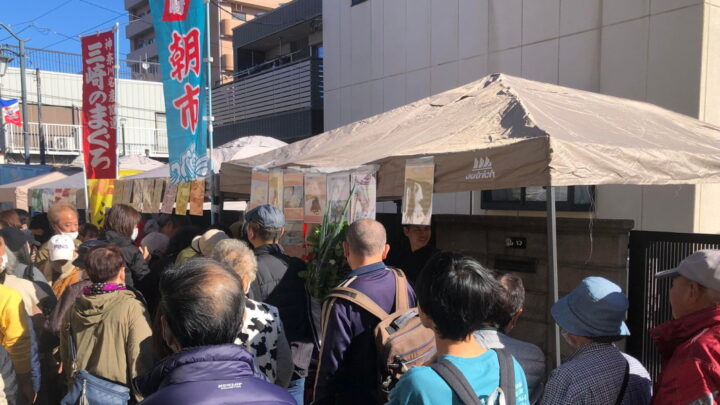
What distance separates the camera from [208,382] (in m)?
1.42

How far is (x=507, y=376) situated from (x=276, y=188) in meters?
3.36

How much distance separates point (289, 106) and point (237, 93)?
294 centimetres

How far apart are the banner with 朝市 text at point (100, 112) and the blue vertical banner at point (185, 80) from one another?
166 cm

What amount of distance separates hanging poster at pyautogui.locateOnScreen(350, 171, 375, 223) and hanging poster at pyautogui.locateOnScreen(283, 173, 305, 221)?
69 centimetres

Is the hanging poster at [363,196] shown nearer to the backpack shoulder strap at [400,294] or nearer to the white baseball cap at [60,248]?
the backpack shoulder strap at [400,294]


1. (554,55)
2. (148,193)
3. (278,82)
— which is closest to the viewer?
(554,55)

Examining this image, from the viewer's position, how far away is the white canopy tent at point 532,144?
285cm

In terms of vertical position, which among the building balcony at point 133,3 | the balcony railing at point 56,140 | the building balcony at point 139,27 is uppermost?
the building balcony at point 133,3

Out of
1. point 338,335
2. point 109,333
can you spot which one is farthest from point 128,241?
point 338,335

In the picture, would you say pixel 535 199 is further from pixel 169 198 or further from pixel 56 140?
pixel 56 140

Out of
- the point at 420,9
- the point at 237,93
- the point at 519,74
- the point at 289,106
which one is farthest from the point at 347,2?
the point at 237,93

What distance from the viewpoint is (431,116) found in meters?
4.30

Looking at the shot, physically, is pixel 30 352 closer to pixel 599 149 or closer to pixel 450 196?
pixel 599 149

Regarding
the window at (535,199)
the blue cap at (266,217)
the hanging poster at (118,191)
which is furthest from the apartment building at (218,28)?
the blue cap at (266,217)
